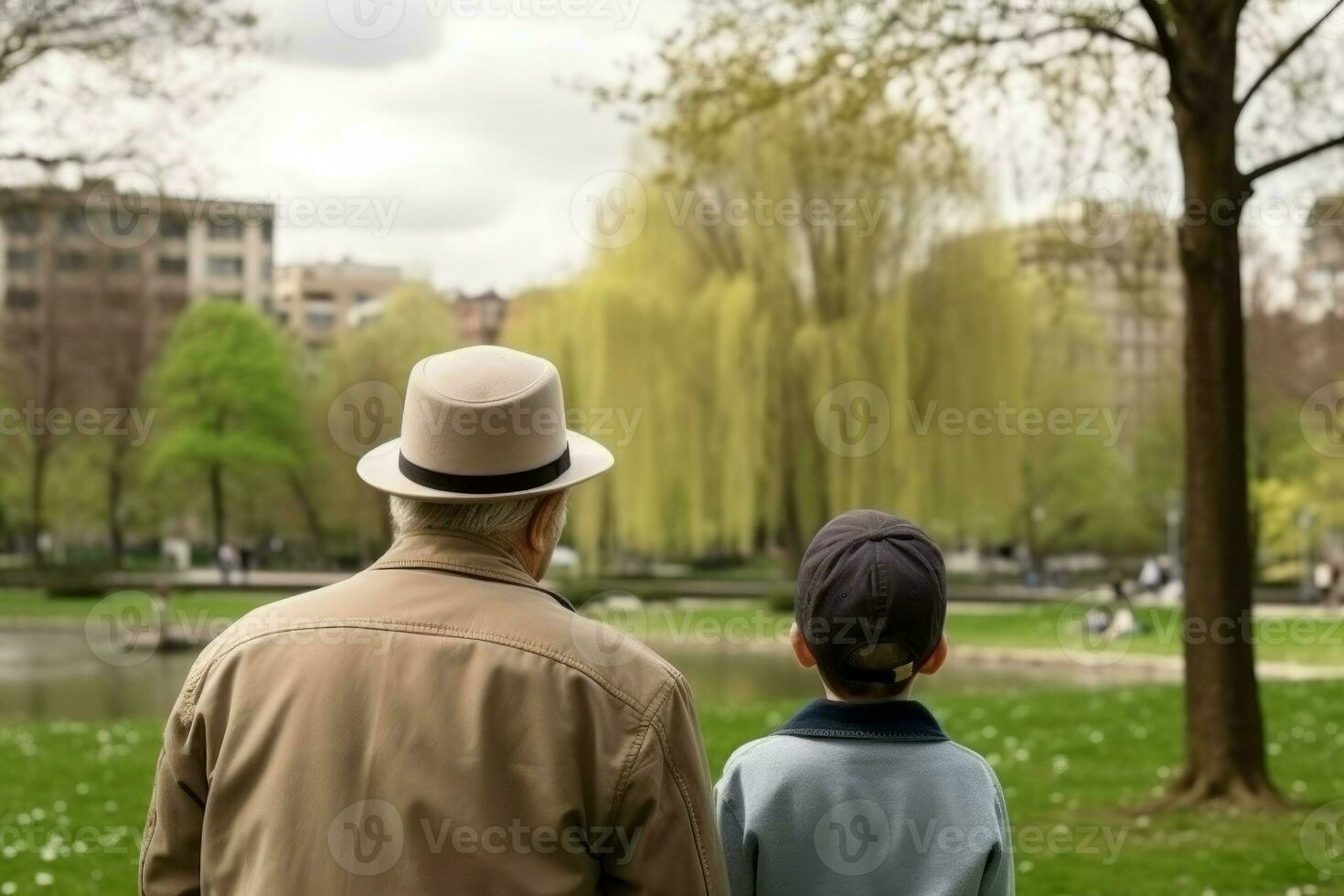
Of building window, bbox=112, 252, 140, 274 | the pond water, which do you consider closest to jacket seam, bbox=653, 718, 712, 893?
the pond water

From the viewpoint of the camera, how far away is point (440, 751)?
6.83 feet

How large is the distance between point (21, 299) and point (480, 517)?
61283mm

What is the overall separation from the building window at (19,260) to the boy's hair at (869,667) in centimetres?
6245

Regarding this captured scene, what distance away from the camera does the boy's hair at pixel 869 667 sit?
266 cm

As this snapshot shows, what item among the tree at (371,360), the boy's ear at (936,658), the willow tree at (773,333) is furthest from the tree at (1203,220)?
the tree at (371,360)

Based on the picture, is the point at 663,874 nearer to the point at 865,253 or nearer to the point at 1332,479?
the point at 865,253

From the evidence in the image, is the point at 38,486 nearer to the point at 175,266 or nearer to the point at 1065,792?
the point at 1065,792

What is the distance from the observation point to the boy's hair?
2664mm

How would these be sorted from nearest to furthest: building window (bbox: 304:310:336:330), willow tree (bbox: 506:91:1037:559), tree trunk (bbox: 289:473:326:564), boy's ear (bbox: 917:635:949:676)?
boy's ear (bbox: 917:635:949:676) → willow tree (bbox: 506:91:1037:559) → tree trunk (bbox: 289:473:326:564) → building window (bbox: 304:310:336:330)

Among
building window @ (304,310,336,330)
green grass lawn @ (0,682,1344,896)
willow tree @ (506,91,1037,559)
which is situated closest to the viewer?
green grass lawn @ (0,682,1344,896)

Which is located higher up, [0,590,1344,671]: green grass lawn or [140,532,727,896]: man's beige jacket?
Answer: [140,532,727,896]: man's beige jacket

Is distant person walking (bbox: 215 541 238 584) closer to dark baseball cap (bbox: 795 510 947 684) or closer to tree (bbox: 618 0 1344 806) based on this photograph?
tree (bbox: 618 0 1344 806)

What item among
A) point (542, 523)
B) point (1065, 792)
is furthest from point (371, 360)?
point (542, 523)

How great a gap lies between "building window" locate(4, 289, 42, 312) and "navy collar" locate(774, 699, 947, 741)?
5598 centimetres
